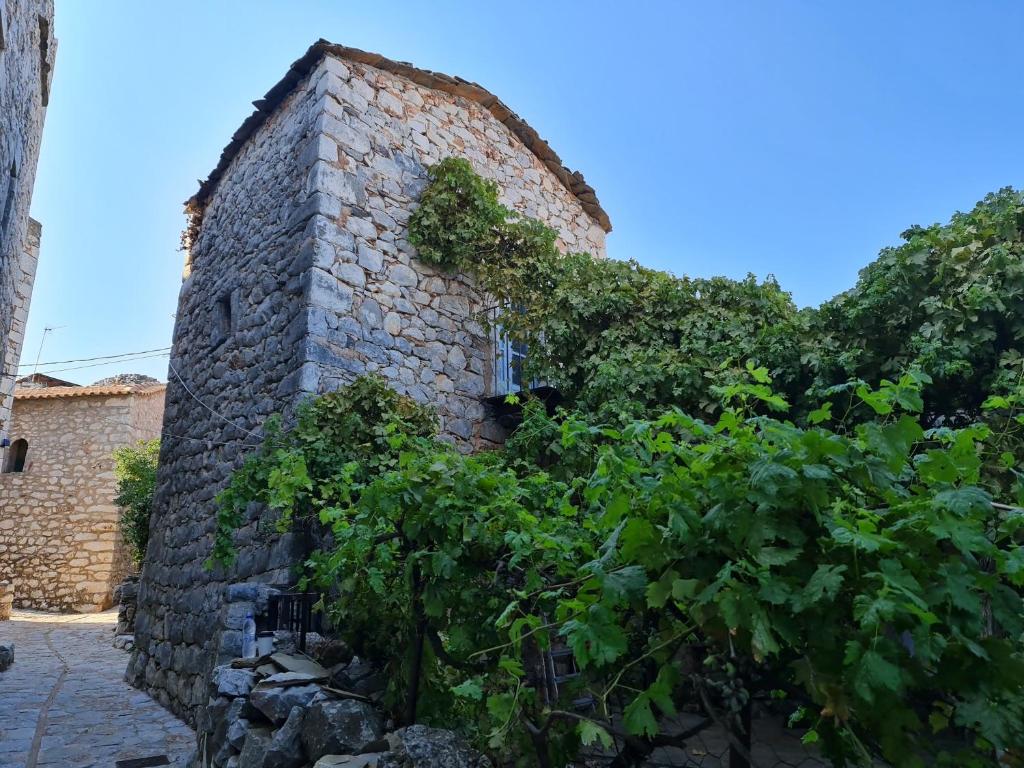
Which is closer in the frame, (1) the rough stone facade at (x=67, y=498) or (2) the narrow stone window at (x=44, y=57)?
(2) the narrow stone window at (x=44, y=57)

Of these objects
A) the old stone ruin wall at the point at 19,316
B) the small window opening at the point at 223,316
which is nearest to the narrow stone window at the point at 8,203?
the small window opening at the point at 223,316

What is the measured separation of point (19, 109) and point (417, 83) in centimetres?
322

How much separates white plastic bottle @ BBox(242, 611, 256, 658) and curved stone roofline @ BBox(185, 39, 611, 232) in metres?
4.59

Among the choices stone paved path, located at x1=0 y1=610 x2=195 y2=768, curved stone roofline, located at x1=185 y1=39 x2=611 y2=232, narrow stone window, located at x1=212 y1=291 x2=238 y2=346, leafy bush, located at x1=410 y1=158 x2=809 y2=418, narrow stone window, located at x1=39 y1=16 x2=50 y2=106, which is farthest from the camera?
narrow stone window, located at x1=212 y1=291 x2=238 y2=346

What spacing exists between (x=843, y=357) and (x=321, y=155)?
4.12 metres

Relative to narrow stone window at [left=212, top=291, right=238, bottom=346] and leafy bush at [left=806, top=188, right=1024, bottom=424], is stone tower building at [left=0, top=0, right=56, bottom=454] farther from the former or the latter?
leafy bush at [left=806, top=188, right=1024, bottom=424]

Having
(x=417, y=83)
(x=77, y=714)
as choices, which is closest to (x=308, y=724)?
(x=77, y=714)

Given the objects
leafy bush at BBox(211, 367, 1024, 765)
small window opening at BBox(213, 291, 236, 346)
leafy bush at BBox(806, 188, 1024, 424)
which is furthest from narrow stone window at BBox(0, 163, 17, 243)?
leafy bush at BBox(806, 188, 1024, 424)

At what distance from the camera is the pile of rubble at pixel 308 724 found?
2283 millimetres

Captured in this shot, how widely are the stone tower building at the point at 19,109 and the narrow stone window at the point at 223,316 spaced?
1.66 meters

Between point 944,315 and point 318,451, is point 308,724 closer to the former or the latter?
point 318,451

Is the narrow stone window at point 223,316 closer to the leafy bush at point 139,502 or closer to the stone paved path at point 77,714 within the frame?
the leafy bush at point 139,502

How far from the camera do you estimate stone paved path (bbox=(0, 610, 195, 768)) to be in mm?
4508

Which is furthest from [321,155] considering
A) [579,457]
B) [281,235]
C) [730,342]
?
[730,342]
